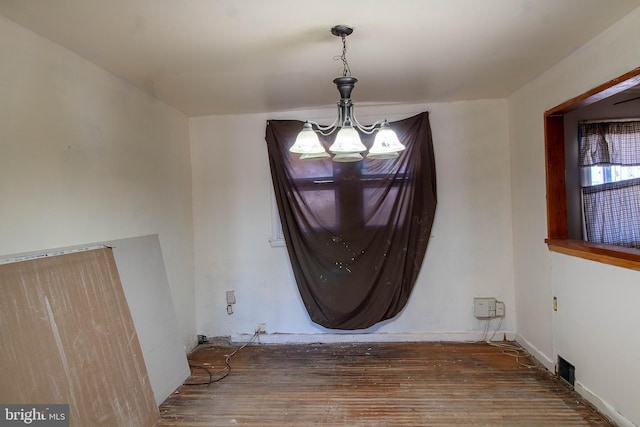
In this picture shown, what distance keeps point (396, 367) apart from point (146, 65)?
3005mm

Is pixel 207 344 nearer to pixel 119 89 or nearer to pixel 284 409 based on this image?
pixel 284 409

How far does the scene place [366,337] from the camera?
3.32 metres

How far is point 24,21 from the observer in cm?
165

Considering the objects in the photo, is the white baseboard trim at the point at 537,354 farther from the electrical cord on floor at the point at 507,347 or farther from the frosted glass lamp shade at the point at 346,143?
the frosted glass lamp shade at the point at 346,143

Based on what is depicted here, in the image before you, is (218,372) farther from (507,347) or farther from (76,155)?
(507,347)

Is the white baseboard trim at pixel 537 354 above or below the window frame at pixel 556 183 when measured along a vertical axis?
below

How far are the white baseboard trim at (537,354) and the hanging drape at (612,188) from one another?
103 centimetres

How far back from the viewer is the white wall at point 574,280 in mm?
1856

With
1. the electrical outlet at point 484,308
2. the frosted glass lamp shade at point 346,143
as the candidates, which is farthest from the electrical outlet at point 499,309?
the frosted glass lamp shade at point 346,143

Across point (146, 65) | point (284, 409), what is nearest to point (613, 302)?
point (284, 409)

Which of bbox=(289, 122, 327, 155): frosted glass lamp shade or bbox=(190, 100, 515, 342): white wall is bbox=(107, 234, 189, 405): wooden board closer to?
bbox=(190, 100, 515, 342): white wall

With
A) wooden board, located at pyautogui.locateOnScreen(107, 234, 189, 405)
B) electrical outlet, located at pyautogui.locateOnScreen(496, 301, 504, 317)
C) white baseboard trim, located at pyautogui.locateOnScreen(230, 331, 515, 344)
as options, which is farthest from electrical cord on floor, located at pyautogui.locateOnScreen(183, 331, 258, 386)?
electrical outlet, located at pyautogui.locateOnScreen(496, 301, 504, 317)

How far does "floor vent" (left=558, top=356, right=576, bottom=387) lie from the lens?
234cm

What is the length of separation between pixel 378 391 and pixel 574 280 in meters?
1.61
